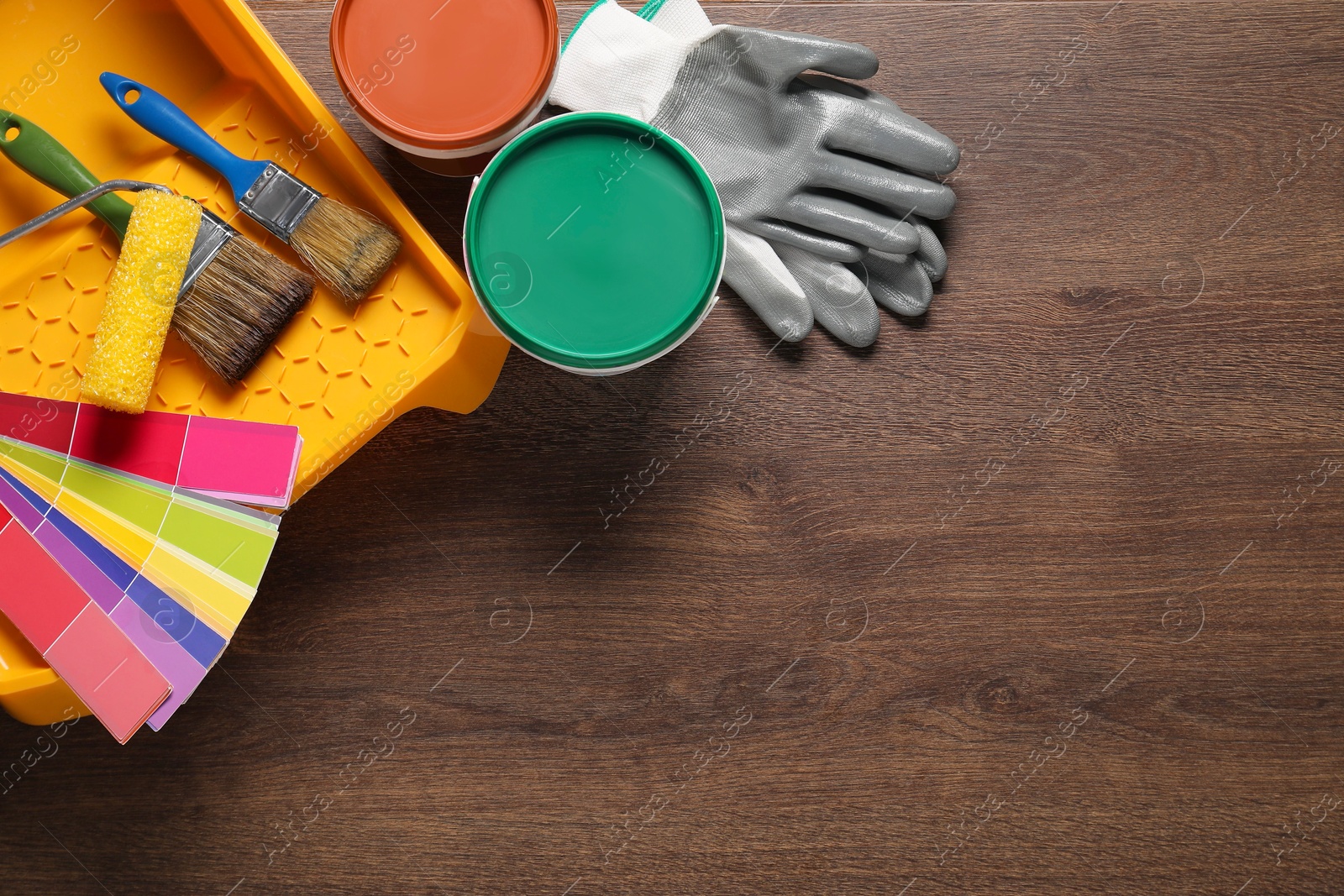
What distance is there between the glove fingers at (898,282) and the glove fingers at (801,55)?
0.20m

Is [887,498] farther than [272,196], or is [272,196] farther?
[887,498]

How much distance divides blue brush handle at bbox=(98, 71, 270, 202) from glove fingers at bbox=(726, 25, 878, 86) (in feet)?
1.70

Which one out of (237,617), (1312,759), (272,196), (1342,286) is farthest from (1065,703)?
(272,196)

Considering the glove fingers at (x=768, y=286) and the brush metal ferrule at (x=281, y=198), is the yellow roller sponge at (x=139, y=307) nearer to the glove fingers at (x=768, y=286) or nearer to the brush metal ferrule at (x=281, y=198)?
the brush metal ferrule at (x=281, y=198)

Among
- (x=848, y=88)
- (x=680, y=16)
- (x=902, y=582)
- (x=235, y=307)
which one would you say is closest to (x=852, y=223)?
(x=848, y=88)

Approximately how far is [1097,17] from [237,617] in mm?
1137

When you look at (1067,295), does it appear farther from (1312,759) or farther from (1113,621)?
(1312,759)

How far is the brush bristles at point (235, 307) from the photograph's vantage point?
0.73 metres

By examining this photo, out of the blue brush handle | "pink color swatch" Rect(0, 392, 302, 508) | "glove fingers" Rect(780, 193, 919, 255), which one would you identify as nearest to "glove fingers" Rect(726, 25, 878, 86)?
"glove fingers" Rect(780, 193, 919, 255)

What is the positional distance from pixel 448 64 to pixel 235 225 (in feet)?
0.90

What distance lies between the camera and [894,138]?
0.85 meters

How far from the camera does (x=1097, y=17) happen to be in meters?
0.90

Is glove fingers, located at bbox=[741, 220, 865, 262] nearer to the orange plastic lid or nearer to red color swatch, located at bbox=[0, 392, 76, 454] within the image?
the orange plastic lid

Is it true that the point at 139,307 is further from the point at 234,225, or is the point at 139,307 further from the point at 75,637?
the point at 75,637
